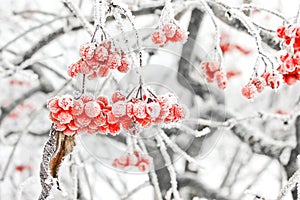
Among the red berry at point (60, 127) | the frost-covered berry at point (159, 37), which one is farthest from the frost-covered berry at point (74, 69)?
the frost-covered berry at point (159, 37)

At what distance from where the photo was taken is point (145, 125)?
0.93 m

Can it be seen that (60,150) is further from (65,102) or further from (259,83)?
(259,83)

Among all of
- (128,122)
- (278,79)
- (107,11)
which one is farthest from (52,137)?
(278,79)

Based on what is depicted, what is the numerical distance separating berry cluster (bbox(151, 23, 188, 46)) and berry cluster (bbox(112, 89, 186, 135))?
0.76 ft

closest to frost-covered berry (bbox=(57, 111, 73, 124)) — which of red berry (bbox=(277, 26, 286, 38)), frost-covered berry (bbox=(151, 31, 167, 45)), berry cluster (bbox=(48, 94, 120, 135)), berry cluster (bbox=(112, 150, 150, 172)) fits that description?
berry cluster (bbox=(48, 94, 120, 135))

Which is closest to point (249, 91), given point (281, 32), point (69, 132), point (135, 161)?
point (281, 32)

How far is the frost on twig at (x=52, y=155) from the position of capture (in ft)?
3.31

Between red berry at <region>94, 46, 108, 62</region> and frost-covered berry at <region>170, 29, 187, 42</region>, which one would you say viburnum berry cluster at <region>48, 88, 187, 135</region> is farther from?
frost-covered berry at <region>170, 29, 187, 42</region>

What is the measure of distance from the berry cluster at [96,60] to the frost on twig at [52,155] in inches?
5.7

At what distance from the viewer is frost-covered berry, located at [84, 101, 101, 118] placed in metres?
0.93

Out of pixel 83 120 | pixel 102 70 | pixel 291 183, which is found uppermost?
pixel 102 70

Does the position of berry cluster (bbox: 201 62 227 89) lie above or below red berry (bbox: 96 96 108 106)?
above

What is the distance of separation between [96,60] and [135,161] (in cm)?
78

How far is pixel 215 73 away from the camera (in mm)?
1373
